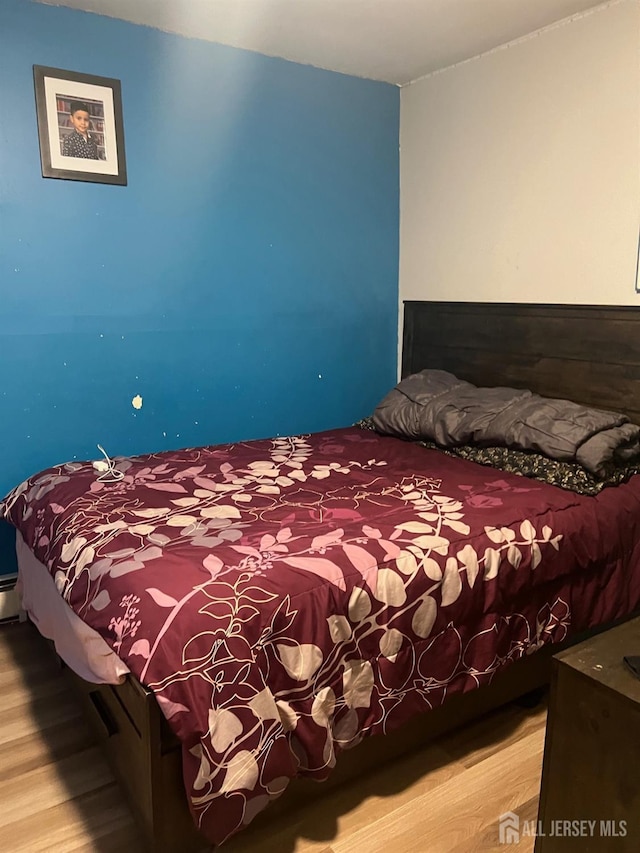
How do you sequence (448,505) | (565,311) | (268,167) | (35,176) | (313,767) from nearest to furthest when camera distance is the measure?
(313,767)
(448,505)
(35,176)
(565,311)
(268,167)

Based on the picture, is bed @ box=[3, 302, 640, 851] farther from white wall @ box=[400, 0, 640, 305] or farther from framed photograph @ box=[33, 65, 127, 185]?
framed photograph @ box=[33, 65, 127, 185]

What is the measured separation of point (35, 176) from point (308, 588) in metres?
1.88

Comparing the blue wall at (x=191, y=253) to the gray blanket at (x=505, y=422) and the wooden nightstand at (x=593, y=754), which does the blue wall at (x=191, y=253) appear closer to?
the gray blanket at (x=505, y=422)

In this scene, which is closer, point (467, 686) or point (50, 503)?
point (467, 686)

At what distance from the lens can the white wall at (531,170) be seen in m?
2.43

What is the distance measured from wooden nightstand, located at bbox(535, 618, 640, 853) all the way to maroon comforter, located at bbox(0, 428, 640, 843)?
434mm

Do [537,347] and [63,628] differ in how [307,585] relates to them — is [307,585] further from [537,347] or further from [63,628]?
[537,347]

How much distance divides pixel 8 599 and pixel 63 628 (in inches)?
38.2

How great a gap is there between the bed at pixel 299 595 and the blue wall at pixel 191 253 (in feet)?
1.25

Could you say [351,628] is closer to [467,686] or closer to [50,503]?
[467,686]

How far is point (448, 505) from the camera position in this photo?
2.00 m

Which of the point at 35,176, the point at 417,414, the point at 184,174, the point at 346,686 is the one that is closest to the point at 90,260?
the point at 35,176

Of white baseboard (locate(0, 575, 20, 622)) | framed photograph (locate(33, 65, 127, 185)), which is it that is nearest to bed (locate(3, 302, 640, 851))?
white baseboard (locate(0, 575, 20, 622))

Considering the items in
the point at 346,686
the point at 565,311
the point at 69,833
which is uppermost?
the point at 565,311
